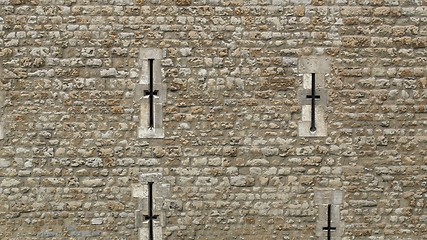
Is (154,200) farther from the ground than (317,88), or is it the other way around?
(317,88)

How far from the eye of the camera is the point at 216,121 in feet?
19.6

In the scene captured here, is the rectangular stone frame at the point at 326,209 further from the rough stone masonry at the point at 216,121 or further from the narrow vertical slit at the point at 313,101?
the narrow vertical slit at the point at 313,101

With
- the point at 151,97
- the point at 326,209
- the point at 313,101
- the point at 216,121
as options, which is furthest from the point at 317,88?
the point at 151,97

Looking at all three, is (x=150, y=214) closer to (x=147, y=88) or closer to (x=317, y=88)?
(x=147, y=88)

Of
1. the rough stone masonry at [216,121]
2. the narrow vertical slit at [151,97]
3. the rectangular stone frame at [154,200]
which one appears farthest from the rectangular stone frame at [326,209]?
the narrow vertical slit at [151,97]

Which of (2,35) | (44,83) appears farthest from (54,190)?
(2,35)

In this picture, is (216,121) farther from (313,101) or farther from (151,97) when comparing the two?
(313,101)

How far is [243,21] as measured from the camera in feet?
19.5

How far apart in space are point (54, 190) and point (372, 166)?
313 cm

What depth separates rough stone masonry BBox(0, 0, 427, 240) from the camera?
5.91 metres

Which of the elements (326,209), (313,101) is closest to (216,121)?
(313,101)

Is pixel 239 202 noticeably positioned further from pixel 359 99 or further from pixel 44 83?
pixel 44 83

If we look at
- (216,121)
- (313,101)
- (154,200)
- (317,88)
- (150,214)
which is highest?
(317,88)

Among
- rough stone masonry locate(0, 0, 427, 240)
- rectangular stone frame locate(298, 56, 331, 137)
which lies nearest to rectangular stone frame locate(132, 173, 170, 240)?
rough stone masonry locate(0, 0, 427, 240)
